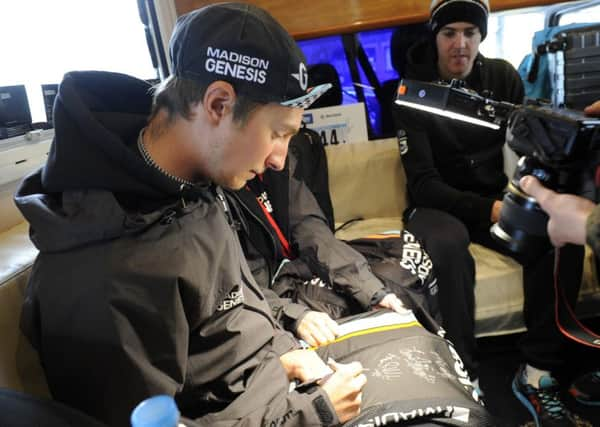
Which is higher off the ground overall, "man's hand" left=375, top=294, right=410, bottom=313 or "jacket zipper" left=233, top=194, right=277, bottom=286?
"jacket zipper" left=233, top=194, right=277, bottom=286

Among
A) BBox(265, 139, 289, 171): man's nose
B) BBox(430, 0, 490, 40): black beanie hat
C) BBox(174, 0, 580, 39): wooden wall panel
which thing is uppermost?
BBox(174, 0, 580, 39): wooden wall panel

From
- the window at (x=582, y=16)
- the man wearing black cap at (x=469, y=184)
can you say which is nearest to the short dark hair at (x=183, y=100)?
the man wearing black cap at (x=469, y=184)

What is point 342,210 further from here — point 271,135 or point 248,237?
point 271,135

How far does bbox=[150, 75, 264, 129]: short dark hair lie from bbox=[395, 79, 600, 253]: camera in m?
0.45

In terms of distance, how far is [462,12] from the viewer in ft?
5.16

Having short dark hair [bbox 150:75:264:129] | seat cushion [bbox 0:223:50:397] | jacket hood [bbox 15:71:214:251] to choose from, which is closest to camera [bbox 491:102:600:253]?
short dark hair [bbox 150:75:264:129]

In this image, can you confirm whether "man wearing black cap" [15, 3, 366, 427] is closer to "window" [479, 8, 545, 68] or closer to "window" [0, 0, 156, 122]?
"window" [0, 0, 156, 122]

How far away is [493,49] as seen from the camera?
6.94ft

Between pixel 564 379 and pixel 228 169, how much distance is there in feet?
4.63

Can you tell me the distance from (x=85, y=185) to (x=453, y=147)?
142 cm

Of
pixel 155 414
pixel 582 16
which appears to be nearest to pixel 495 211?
pixel 582 16

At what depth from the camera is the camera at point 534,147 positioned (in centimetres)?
72

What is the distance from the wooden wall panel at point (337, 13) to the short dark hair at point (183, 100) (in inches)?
52.6

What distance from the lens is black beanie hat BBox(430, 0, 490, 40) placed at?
1.57 m
